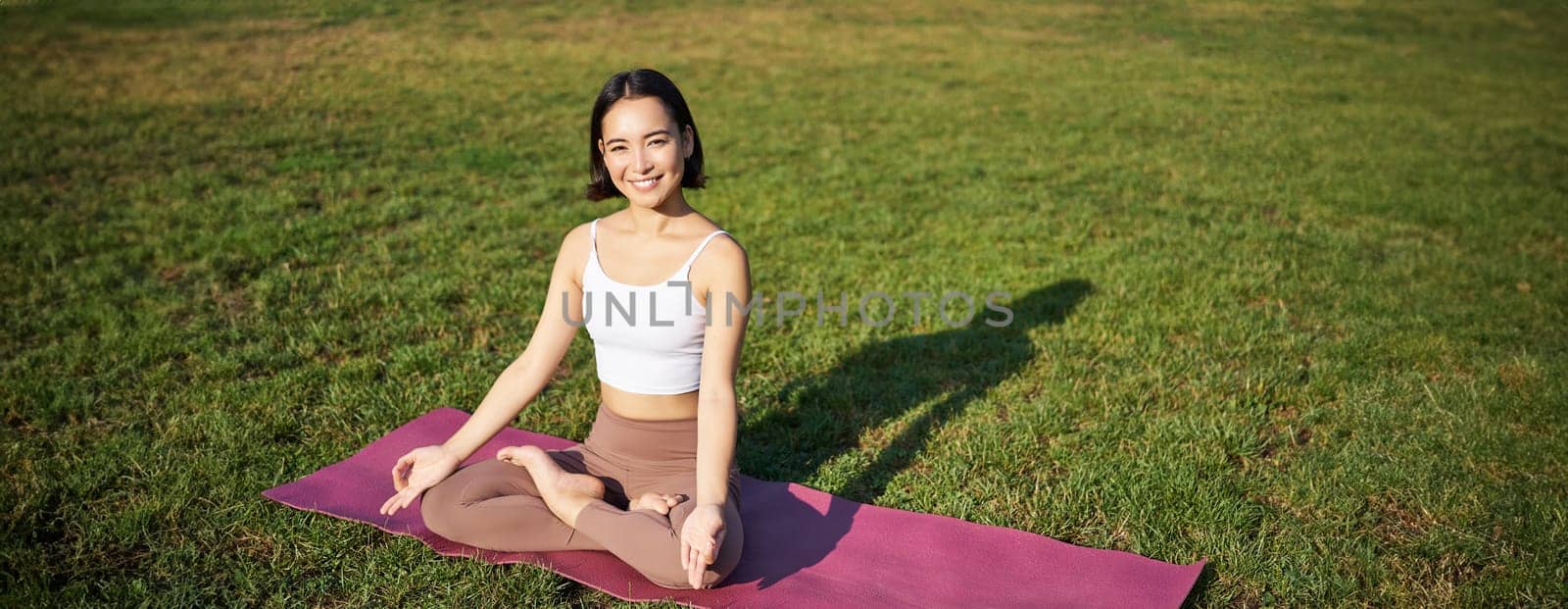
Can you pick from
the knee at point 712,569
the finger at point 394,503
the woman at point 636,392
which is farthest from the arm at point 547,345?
the knee at point 712,569

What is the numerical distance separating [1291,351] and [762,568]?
337 cm

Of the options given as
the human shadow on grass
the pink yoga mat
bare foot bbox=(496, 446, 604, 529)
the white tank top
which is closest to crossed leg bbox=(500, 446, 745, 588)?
bare foot bbox=(496, 446, 604, 529)

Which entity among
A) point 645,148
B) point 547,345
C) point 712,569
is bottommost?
point 712,569

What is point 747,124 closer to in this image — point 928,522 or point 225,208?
point 225,208

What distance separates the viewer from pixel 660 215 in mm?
3322

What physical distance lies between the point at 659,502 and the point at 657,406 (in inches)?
13.6

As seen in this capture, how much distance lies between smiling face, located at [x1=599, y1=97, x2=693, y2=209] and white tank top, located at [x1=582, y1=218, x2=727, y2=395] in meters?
0.23

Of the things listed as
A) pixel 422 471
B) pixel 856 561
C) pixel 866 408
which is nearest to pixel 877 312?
pixel 866 408

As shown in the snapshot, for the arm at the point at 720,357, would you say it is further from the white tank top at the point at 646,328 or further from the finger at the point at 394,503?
the finger at the point at 394,503

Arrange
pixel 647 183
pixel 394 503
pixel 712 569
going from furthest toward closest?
pixel 394 503
pixel 647 183
pixel 712 569

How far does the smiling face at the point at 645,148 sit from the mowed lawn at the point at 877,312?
1284 millimetres

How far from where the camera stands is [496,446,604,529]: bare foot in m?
3.24

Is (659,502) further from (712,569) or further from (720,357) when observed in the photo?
(720,357)

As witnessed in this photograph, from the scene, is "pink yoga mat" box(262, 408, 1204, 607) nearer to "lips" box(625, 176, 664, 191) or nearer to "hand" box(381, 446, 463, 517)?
"hand" box(381, 446, 463, 517)
